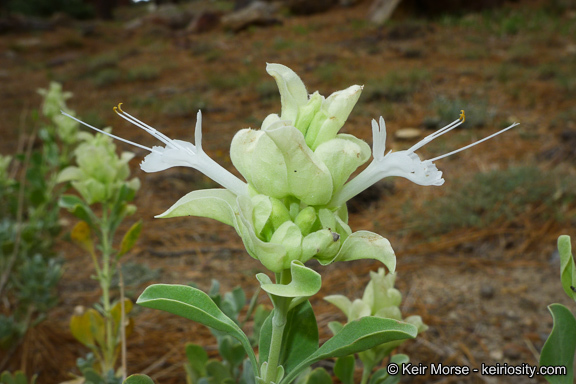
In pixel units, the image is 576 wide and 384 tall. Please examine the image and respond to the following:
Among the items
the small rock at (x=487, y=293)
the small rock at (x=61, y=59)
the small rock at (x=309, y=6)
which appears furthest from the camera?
the small rock at (x=309, y=6)

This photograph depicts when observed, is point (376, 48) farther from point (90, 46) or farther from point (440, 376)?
point (90, 46)

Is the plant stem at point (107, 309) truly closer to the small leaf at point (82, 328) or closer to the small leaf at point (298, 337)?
the small leaf at point (82, 328)

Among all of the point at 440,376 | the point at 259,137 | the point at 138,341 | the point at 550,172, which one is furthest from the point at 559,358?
the point at 550,172

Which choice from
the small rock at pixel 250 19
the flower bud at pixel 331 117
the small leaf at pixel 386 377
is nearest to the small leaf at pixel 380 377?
the small leaf at pixel 386 377

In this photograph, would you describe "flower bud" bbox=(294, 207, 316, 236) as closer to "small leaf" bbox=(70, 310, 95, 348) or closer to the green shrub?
"small leaf" bbox=(70, 310, 95, 348)

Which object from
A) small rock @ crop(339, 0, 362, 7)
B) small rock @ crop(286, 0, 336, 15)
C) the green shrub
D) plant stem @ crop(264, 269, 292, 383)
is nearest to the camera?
plant stem @ crop(264, 269, 292, 383)

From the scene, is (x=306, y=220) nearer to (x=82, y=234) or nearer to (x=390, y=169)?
(x=390, y=169)

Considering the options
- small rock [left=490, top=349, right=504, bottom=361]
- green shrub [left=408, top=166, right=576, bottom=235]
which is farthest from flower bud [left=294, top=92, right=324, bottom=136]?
green shrub [left=408, top=166, right=576, bottom=235]

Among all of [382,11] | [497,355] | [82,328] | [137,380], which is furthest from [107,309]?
[382,11]
